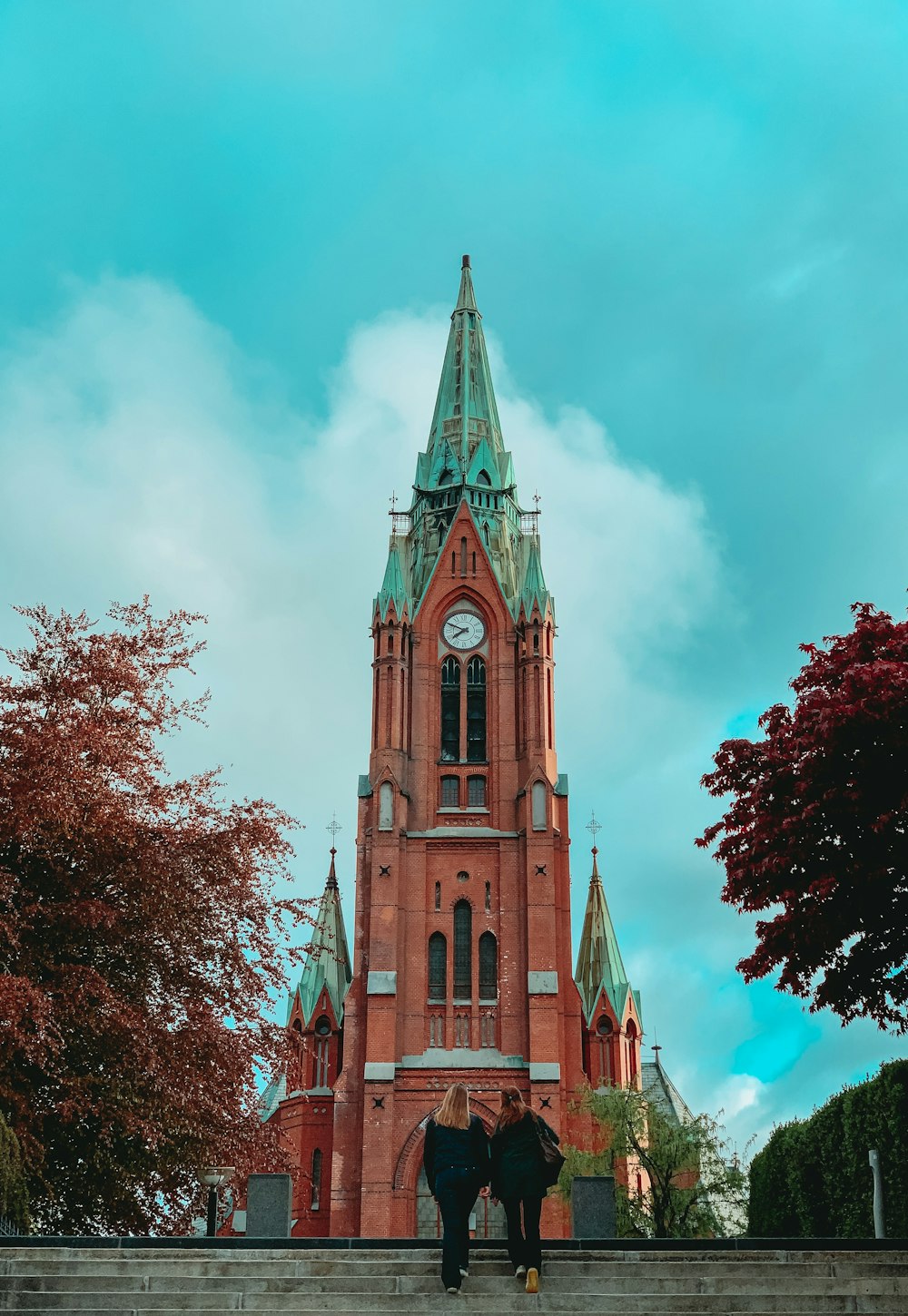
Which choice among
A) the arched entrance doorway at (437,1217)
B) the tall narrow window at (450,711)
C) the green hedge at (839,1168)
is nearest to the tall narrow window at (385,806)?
the tall narrow window at (450,711)

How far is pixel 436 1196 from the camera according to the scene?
15.2m

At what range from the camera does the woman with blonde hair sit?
15.0m

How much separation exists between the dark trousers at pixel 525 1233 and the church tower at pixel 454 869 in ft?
115

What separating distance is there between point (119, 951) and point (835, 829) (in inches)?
449

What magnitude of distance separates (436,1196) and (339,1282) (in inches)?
68.2

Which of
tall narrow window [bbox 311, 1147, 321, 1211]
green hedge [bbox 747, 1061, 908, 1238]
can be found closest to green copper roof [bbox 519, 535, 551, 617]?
tall narrow window [bbox 311, 1147, 321, 1211]

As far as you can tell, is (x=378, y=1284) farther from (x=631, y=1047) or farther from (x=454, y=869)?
(x=631, y=1047)

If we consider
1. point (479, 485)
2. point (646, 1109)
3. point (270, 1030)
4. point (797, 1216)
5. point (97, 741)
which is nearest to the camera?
point (97, 741)

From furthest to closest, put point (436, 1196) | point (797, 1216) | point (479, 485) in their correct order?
1. point (479, 485)
2. point (797, 1216)
3. point (436, 1196)

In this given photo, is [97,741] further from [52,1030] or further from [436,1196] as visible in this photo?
[436,1196]

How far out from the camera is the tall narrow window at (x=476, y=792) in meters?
56.9

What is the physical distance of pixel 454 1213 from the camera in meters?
15.1

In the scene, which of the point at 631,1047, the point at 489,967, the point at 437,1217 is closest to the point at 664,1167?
the point at 437,1217

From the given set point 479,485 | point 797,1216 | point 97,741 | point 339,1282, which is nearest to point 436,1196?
point 339,1282
